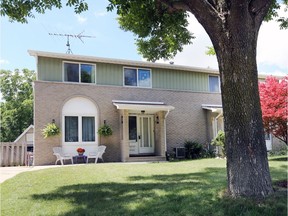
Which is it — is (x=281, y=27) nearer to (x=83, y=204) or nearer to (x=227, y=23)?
(x=227, y=23)

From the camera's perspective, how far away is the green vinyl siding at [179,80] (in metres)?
19.7

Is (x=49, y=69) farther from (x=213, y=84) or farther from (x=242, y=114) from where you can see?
(x=242, y=114)

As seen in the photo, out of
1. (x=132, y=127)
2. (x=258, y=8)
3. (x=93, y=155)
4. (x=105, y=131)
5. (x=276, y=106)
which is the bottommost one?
(x=93, y=155)

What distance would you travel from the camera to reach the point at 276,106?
542 inches

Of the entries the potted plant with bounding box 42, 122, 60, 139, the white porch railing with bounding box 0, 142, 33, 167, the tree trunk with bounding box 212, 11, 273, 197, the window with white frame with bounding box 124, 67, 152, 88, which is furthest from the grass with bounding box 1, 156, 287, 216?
the window with white frame with bounding box 124, 67, 152, 88

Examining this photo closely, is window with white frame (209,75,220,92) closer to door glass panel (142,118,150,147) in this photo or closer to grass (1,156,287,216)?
door glass panel (142,118,150,147)

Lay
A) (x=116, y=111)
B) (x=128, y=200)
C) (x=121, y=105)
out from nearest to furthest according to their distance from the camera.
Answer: (x=128, y=200) → (x=121, y=105) → (x=116, y=111)

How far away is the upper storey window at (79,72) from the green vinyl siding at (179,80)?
14.0 feet

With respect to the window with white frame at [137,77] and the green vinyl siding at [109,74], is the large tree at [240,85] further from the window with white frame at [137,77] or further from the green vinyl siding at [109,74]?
the window with white frame at [137,77]

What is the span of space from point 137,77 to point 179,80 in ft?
10.5

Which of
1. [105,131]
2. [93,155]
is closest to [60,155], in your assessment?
[93,155]

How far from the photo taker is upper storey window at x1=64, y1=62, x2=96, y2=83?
17297 millimetres

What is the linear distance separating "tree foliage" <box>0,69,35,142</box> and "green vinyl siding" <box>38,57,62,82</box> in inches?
A: 1001

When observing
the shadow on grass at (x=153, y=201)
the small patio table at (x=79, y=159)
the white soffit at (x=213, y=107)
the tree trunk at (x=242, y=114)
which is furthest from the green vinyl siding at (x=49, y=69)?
the tree trunk at (x=242, y=114)
